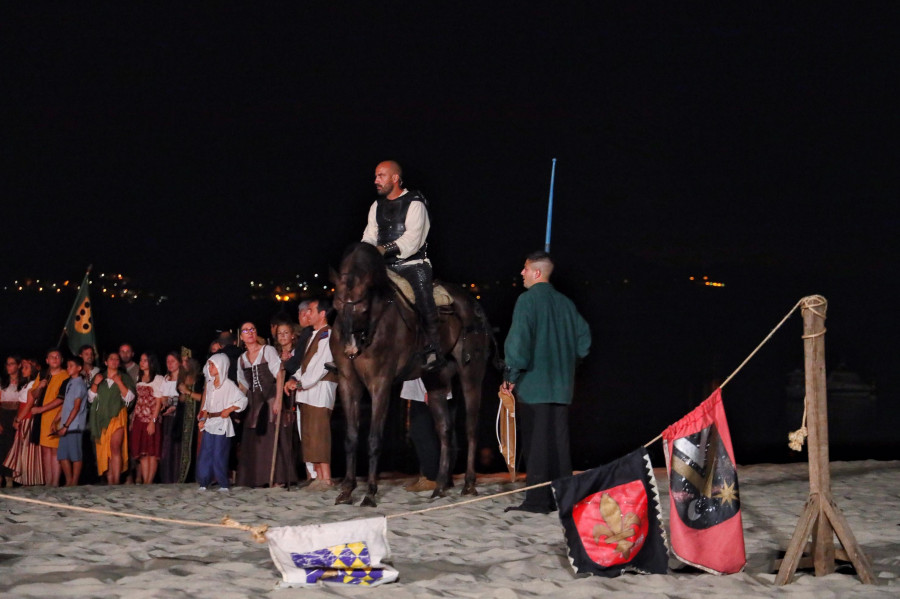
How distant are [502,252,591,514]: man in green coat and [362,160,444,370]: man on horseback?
5.26ft

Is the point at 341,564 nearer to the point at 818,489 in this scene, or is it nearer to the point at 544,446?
the point at 818,489

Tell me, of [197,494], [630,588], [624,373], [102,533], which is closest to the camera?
[630,588]

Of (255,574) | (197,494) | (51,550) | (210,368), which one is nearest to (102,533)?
(51,550)

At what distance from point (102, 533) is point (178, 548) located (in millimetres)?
909

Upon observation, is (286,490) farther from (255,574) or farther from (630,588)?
(630,588)

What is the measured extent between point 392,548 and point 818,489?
110 inches

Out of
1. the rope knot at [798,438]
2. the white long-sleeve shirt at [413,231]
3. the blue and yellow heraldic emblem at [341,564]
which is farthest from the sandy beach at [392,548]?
the white long-sleeve shirt at [413,231]

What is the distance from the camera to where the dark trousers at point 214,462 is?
1108 centimetres

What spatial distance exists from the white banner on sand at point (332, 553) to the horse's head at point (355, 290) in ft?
12.6

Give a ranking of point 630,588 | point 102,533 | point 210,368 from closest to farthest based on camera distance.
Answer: point 630,588, point 102,533, point 210,368

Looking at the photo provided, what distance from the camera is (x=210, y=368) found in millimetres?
11273

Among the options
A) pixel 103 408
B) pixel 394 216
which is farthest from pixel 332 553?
pixel 103 408

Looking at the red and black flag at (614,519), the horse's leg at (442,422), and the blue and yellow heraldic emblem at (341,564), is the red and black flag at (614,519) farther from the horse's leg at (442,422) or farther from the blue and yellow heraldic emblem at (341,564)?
the horse's leg at (442,422)

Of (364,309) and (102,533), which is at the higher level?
(364,309)
